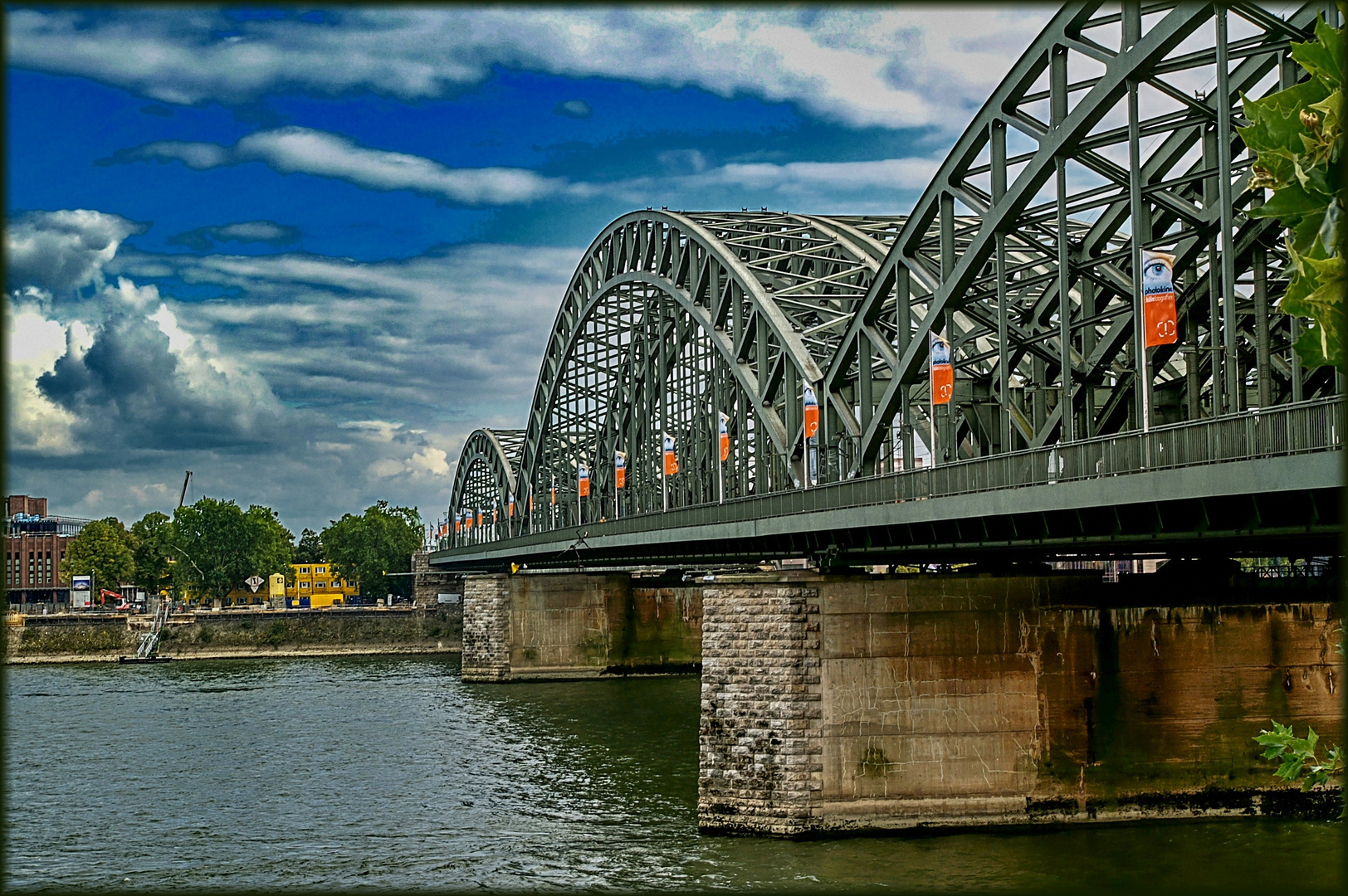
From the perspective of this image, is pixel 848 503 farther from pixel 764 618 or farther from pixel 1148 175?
pixel 1148 175

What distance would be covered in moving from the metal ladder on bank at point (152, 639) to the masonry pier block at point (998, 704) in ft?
300

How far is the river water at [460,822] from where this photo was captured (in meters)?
30.4

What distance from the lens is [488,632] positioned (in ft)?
283

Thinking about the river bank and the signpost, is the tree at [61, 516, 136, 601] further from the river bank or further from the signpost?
the river bank

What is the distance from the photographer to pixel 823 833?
3331cm

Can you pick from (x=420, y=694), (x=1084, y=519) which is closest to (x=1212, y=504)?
(x=1084, y=519)

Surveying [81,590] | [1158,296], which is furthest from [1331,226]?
[81,590]

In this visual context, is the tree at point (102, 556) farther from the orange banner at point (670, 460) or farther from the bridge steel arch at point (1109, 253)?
the bridge steel arch at point (1109, 253)

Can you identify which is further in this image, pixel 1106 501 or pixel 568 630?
pixel 568 630

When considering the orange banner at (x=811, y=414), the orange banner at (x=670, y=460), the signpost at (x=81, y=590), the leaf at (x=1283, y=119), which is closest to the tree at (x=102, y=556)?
the signpost at (x=81, y=590)

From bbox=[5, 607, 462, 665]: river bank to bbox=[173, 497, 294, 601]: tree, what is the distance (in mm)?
40953

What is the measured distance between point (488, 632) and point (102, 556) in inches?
4016

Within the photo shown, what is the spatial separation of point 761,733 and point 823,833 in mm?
2924

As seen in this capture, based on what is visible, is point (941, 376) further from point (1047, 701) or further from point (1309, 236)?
point (1309, 236)
